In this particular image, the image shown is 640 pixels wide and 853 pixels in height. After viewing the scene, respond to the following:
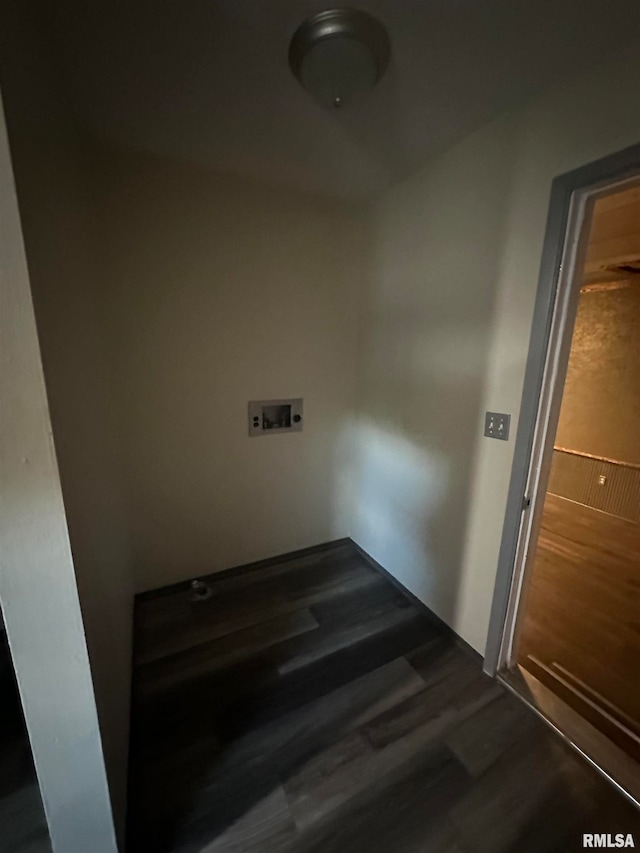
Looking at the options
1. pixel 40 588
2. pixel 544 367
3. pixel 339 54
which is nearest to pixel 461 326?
pixel 544 367

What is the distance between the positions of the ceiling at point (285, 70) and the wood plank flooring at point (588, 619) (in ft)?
6.32

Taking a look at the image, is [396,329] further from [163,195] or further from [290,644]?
[290,644]

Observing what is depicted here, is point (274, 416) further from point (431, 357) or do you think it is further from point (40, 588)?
point (40, 588)

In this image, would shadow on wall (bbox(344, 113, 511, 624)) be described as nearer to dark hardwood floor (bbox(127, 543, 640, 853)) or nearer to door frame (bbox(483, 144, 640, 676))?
door frame (bbox(483, 144, 640, 676))

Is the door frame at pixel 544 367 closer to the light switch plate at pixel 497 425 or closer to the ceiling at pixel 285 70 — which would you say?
the light switch plate at pixel 497 425

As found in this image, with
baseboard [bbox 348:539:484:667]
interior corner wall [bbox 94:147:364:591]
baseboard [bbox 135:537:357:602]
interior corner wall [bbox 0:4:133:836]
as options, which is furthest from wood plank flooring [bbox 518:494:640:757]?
interior corner wall [bbox 0:4:133:836]

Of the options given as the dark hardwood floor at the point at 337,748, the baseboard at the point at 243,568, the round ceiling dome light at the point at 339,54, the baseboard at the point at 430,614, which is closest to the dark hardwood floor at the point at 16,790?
the dark hardwood floor at the point at 337,748

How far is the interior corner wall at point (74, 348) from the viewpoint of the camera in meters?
0.72

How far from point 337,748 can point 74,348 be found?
170 cm

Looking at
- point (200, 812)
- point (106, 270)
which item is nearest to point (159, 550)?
point (200, 812)

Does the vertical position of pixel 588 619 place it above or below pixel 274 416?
below

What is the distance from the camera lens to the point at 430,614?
6.33ft

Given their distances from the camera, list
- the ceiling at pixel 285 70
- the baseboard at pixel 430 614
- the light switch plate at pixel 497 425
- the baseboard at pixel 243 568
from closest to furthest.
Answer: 1. the ceiling at pixel 285 70
2. the light switch plate at pixel 497 425
3. the baseboard at pixel 430 614
4. the baseboard at pixel 243 568

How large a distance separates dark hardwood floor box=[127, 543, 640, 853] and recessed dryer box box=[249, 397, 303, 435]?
3.56 ft
